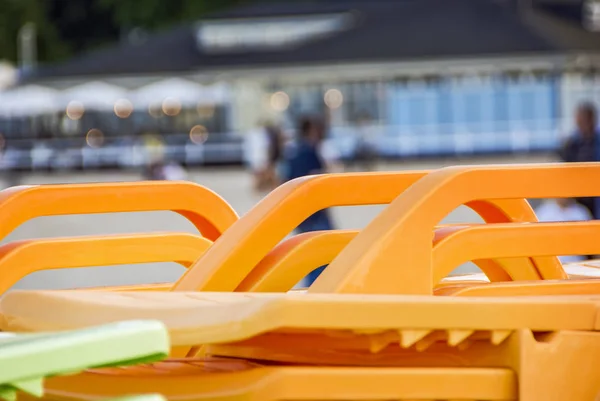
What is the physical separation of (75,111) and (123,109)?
221 centimetres

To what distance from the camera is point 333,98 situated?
51.8 metres

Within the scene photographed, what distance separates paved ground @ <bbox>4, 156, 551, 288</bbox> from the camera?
44.7 ft

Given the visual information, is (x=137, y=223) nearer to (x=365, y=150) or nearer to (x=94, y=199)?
(x=94, y=199)

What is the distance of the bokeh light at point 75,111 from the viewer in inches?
2286

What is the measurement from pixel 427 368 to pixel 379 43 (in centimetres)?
4668

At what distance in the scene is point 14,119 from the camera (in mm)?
66375

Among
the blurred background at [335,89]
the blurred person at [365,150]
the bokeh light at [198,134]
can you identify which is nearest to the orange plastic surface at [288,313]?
the blurred background at [335,89]

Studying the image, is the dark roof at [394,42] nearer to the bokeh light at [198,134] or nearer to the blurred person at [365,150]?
the bokeh light at [198,134]

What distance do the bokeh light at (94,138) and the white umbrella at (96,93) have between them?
1637 millimetres

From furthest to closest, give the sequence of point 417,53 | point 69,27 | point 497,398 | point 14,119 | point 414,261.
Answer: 1. point 69,27
2. point 14,119
3. point 417,53
4. point 414,261
5. point 497,398

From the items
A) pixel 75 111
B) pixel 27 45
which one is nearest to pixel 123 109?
pixel 75 111

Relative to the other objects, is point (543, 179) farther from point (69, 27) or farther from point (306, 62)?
point (69, 27)

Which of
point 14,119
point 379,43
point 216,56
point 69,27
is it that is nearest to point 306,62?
point 379,43

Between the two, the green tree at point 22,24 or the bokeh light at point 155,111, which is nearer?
the bokeh light at point 155,111
